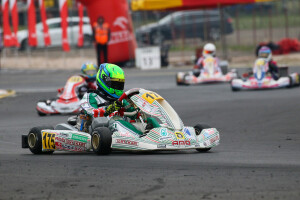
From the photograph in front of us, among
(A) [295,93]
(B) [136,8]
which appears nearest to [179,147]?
(A) [295,93]

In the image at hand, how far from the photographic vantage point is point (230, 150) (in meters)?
9.81

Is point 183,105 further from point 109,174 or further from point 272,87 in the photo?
point 109,174

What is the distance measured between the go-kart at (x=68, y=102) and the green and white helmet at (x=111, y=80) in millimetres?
6419

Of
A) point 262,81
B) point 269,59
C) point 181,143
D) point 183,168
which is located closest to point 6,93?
point 262,81

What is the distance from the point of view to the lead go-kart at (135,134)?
9109mm

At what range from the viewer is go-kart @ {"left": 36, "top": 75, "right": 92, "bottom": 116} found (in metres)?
16.3

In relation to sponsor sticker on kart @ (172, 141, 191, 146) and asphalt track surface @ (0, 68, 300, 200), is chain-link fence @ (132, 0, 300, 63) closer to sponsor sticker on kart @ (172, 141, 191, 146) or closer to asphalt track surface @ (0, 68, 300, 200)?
asphalt track surface @ (0, 68, 300, 200)

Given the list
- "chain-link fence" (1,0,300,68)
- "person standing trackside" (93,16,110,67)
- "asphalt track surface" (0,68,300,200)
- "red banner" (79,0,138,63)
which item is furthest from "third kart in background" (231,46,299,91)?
"chain-link fence" (1,0,300,68)

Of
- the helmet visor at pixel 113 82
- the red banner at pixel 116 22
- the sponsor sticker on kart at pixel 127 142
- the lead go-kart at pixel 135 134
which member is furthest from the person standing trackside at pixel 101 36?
→ the sponsor sticker on kart at pixel 127 142

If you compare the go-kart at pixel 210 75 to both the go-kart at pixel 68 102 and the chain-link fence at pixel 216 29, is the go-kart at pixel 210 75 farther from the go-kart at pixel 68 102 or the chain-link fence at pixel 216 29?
the chain-link fence at pixel 216 29

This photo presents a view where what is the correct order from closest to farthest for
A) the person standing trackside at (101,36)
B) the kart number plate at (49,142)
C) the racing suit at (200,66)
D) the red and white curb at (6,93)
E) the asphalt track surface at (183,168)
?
the asphalt track surface at (183,168), the kart number plate at (49,142), the red and white curb at (6,93), the racing suit at (200,66), the person standing trackside at (101,36)

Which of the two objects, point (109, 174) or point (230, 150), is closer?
point (109, 174)

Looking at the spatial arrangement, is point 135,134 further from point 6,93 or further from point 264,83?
point 6,93

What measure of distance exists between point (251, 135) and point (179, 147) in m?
2.93
